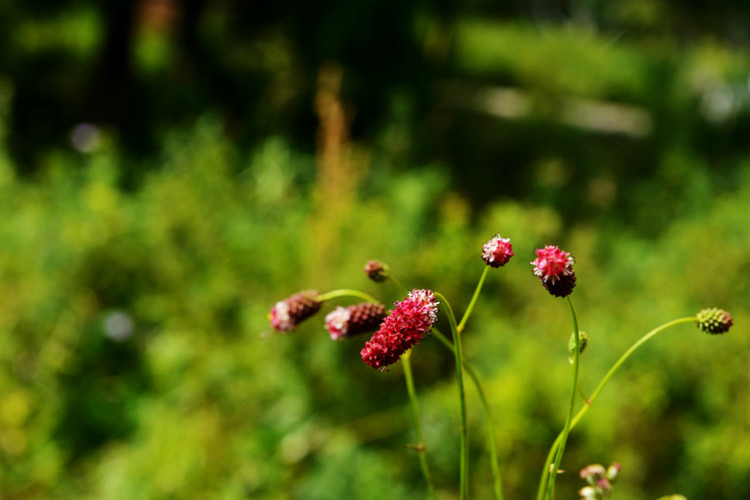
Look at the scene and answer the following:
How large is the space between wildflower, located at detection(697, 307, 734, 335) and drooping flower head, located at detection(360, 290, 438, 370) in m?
0.32

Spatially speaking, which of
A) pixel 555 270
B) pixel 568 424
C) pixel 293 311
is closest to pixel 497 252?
pixel 555 270

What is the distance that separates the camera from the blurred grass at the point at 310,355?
2146 millimetres

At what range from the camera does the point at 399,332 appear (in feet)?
2.04

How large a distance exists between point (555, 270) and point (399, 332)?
16 cm

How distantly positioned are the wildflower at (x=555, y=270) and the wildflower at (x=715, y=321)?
19cm

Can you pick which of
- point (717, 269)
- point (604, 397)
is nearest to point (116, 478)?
point (604, 397)

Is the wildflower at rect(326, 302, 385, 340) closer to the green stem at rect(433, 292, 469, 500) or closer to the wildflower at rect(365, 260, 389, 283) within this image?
the wildflower at rect(365, 260, 389, 283)

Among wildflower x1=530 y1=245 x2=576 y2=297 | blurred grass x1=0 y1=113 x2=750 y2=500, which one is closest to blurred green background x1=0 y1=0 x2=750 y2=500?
blurred grass x1=0 y1=113 x2=750 y2=500

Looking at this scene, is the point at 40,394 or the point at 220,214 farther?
the point at 220,214

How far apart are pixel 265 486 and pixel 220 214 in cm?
166

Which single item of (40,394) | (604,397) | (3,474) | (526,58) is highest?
(526,58)

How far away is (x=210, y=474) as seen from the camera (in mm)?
2234

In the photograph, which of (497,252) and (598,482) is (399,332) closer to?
(497,252)

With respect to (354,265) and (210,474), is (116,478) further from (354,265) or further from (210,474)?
(354,265)
